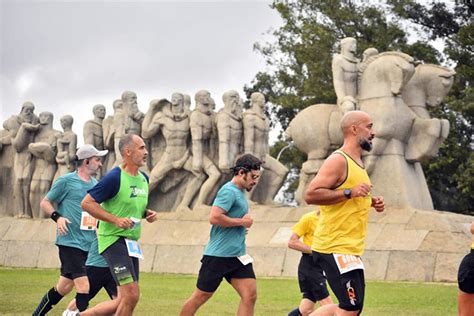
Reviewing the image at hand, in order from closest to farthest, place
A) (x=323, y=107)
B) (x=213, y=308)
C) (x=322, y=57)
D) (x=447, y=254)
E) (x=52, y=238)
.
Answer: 1. (x=213, y=308)
2. (x=447, y=254)
3. (x=323, y=107)
4. (x=52, y=238)
5. (x=322, y=57)

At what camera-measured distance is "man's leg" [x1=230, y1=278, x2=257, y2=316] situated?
1115cm

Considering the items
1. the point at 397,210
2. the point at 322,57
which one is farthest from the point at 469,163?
the point at 397,210

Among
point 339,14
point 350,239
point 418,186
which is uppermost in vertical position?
point 339,14

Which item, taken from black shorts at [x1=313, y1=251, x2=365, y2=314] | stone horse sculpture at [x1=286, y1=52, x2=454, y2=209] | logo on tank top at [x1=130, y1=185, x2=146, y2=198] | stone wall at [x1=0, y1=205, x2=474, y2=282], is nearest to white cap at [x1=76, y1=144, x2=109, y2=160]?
logo on tank top at [x1=130, y1=185, x2=146, y2=198]

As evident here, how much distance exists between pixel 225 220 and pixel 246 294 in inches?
29.4

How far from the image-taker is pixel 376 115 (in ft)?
77.4

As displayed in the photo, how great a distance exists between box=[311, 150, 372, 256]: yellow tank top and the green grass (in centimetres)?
581

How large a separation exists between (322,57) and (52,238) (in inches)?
580

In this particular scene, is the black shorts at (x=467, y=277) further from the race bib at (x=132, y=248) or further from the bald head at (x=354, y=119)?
the race bib at (x=132, y=248)

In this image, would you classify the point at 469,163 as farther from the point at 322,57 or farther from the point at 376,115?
the point at 376,115

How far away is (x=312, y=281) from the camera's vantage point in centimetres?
1195

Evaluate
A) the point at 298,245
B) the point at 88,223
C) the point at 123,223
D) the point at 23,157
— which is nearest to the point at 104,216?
the point at 123,223

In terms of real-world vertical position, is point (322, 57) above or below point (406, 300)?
above

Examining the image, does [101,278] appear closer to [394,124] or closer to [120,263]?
[120,263]
